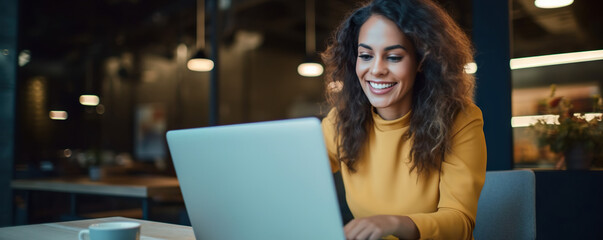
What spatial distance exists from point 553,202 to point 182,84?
5.39m

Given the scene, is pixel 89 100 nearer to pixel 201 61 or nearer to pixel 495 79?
pixel 201 61

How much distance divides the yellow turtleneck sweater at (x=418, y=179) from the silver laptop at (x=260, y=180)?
0.46 meters

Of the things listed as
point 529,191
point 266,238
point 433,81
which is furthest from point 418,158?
point 266,238

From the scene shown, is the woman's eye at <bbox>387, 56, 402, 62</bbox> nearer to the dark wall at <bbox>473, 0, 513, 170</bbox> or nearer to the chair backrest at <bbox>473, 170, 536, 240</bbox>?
the chair backrest at <bbox>473, 170, 536, 240</bbox>

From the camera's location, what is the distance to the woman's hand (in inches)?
31.4

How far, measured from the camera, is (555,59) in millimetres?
2832

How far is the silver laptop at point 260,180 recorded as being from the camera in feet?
2.11

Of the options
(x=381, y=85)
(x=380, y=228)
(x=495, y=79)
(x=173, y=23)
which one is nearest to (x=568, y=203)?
(x=495, y=79)

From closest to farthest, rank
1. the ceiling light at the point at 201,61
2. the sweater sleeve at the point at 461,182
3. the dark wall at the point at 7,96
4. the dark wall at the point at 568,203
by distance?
1. the sweater sleeve at the point at 461,182
2. the dark wall at the point at 568,203
3. the dark wall at the point at 7,96
4. the ceiling light at the point at 201,61

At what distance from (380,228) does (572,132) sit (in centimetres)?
221

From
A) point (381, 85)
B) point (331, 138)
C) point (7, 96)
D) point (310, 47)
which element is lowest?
point (331, 138)

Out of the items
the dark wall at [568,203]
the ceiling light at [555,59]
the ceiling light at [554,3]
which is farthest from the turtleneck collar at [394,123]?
the ceiling light at [554,3]

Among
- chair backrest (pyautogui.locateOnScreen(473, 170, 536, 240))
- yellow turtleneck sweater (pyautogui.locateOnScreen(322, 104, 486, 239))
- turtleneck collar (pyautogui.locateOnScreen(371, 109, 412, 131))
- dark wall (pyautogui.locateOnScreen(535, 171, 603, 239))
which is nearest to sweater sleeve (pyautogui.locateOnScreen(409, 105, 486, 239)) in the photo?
yellow turtleneck sweater (pyautogui.locateOnScreen(322, 104, 486, 239))

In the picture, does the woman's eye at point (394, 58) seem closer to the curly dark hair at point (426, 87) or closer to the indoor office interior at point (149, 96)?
the curly dark hair at point (426, 87)
